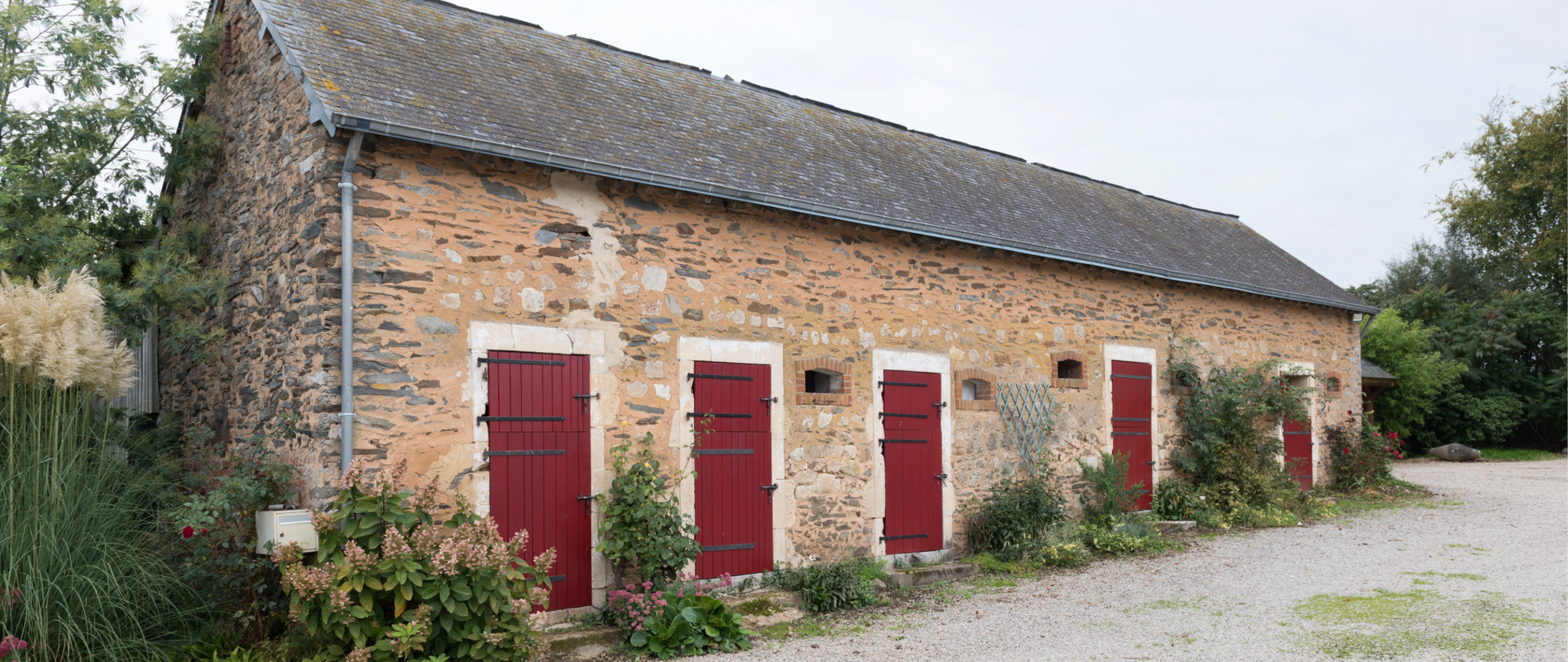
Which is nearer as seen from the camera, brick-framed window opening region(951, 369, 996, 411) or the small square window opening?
the small square window opening

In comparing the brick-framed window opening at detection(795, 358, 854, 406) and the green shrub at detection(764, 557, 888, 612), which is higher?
the brick-framed window opening at detection(795, 358, 854, 406)

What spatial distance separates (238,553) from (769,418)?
3766 mm

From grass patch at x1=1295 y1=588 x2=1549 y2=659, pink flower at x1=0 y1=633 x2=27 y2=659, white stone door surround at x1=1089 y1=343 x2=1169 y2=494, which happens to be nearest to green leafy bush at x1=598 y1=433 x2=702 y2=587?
pink flower at x1=0 y1=633 x2=27 y2=659

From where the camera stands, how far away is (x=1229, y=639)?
5.94 meters

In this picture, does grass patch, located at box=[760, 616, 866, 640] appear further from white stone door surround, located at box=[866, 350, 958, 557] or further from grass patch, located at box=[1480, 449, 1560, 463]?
grass patch, located at box=[1480, 449, 1560, 463]

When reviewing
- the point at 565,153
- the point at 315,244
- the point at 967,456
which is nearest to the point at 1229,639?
the point at 967,456

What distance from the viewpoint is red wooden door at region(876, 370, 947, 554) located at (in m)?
8.39

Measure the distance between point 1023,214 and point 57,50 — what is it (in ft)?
30.2

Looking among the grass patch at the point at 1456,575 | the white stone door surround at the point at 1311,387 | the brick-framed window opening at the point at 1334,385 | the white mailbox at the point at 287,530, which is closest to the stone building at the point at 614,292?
the white mailbox at the point at 287,530

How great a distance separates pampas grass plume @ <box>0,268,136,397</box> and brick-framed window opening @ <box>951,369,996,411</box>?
21.9 ft

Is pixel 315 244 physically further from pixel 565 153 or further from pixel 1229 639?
pixel 1229 639

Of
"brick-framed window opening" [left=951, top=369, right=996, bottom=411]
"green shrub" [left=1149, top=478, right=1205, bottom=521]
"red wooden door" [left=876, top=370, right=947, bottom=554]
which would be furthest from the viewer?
"green shrub" [left=1149, top=478, right=1205, bottom=521]

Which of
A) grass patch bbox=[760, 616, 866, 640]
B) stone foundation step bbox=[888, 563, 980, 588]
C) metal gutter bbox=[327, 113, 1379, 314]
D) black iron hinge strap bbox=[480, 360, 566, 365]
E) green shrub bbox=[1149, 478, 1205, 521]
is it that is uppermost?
metal gutter bbox=[327, 113, 1379, 314]

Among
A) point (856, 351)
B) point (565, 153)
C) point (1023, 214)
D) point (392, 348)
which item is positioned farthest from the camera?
point (1023, 214)
